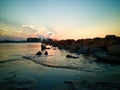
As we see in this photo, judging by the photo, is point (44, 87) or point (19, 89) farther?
point (44, 87)

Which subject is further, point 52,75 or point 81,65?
point 81,65

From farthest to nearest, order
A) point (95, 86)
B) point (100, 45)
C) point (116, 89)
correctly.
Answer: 1. point (100, 45)
2. point (95, 86)
3. point (116, 89)

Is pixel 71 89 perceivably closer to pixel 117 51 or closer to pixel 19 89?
pixel 19 89

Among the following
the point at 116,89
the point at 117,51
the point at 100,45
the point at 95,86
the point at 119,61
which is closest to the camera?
the point at 116,89

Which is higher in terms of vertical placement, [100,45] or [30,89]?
[100,45]

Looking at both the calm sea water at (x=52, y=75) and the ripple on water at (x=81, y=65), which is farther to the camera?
the ripple on water at (x=81, y=65)

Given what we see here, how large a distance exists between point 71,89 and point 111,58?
40.6ft

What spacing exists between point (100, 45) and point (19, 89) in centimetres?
A: 2607

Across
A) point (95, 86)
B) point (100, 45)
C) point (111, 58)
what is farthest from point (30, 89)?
point (100, 45)

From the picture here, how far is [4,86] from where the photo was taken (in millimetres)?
6012

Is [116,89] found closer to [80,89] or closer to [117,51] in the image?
[80,89]

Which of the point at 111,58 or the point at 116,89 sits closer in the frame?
the point at 116,89

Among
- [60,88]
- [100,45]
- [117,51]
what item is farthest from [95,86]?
[100,45]

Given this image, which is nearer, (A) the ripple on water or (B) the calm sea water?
(B) the calm sea water
